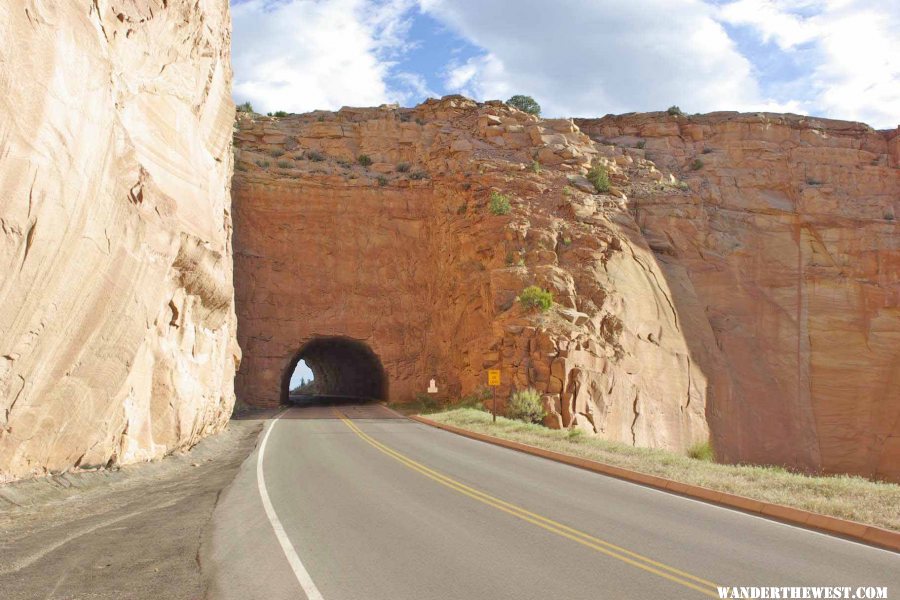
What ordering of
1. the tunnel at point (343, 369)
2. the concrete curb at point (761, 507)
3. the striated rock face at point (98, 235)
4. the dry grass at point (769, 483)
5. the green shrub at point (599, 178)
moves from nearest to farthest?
the concrete curb at point (761, 507) < the dry grass at point (769, 483) < the striated rock face at point (98, 235) < the green shrub at point (599, 178) < the tunnel at point (343, 369)

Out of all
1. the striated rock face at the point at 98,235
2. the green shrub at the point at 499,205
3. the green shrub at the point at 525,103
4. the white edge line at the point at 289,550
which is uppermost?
the green shrub at the point at 525,103

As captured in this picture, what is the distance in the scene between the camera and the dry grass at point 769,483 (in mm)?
9375

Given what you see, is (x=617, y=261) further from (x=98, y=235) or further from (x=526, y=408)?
(x=98, y=235)

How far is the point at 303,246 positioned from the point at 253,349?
22.1 feet

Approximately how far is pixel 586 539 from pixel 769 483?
5440 mm

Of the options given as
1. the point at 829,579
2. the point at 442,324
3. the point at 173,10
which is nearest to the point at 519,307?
the point at 442,324

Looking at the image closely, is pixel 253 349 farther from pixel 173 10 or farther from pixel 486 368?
pixel 173 10

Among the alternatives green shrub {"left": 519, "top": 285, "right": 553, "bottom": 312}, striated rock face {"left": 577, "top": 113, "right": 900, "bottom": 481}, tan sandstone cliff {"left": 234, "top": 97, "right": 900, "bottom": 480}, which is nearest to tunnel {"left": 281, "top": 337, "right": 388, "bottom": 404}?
tan sandstone cliff {"left": 234, "top": 97, "right": 900, "bottom": 480}

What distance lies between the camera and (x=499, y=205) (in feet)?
115

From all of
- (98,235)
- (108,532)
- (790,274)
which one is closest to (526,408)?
(98,235)

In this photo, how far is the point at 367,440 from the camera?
19.8 meters

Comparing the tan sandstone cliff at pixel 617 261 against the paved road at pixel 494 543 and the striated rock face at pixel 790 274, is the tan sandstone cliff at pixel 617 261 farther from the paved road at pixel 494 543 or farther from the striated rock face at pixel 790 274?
the paved road at pixel 494 543

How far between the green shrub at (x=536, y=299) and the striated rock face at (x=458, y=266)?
1.60ft

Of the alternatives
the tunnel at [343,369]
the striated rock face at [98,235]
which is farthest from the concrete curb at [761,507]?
the tunnel at [343,369]
